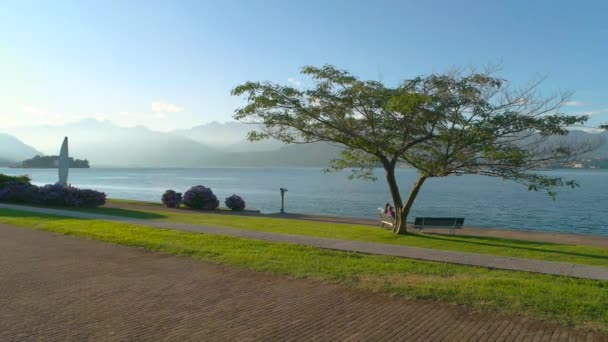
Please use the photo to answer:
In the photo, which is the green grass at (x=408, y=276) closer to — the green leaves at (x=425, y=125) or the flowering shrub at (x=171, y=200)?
the green leaves at (x=425, y=125)

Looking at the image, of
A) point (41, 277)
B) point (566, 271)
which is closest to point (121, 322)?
point (41, 277)

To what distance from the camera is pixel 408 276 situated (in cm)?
789

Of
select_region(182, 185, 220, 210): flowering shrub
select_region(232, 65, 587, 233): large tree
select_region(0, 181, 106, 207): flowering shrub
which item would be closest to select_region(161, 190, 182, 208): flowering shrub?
select_region(182, 185, 220, 210): flowering shrub

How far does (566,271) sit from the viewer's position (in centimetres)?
855

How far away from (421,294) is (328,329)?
187 centimetres

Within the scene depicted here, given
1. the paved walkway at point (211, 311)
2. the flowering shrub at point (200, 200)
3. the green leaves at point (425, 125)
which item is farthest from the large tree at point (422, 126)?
the flowering shrub at point (200, 200)

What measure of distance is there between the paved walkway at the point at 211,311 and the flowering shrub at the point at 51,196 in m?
15.0

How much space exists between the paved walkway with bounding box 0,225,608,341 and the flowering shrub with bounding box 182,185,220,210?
1840 cm

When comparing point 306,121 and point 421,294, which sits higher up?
point 306,121

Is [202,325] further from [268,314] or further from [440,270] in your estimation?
[440,270]

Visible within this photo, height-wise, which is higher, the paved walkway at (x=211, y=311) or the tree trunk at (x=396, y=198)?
the tree trunk at (x=396, y=198)

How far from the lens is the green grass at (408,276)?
20.3 feet

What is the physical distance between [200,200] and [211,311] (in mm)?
21469

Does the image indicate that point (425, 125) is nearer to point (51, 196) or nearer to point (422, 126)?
point (422, 126)
